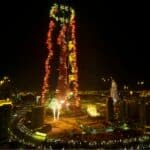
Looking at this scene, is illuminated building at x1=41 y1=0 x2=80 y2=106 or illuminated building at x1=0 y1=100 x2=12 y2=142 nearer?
illuminated building at x1=0 y1=100 x2=12 y2=142

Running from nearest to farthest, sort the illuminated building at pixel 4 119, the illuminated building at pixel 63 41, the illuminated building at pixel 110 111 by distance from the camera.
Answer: the illuminated building at pixel 4 119, the illuminated building at pixel 110 111, the illuminated building at pixel 63 41

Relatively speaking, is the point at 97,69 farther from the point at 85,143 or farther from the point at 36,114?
the point at 85,143

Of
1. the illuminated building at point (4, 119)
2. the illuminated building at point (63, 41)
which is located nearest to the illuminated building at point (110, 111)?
the illuminated building at point (63, 41)

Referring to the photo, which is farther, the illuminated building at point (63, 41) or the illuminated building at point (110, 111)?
the illuminated building at point (63, 41)

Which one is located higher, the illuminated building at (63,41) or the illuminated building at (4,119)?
the illuminated building at (63,41)

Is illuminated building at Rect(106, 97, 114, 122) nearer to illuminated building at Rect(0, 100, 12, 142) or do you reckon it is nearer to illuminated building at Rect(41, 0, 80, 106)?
illuminated building at Rect(41, 0, 80, 106)

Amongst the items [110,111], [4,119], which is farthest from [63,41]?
[4,119]

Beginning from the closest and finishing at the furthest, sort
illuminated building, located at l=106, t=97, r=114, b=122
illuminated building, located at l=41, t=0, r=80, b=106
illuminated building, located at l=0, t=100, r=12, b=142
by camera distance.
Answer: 1. illuminated building, located at l=0, t=100, r=12, b=142
2. illuminated building, located at l=106, t=97, r=114, b=122
3. illuminated building, located at l=41, t=0, r=80, b=106

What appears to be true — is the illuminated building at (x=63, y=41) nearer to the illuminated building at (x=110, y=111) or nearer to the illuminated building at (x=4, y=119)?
the illuminated building at (x=110, y=111)

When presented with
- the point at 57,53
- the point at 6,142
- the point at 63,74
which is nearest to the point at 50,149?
the point at 6,142

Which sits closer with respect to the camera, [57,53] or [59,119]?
[59,119]

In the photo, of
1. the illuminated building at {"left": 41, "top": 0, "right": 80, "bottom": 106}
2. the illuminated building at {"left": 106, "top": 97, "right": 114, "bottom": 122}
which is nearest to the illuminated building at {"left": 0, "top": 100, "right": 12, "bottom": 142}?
the illuminated building at {"left": 106, "top": 97, "right": 114, "bottom": 122}
